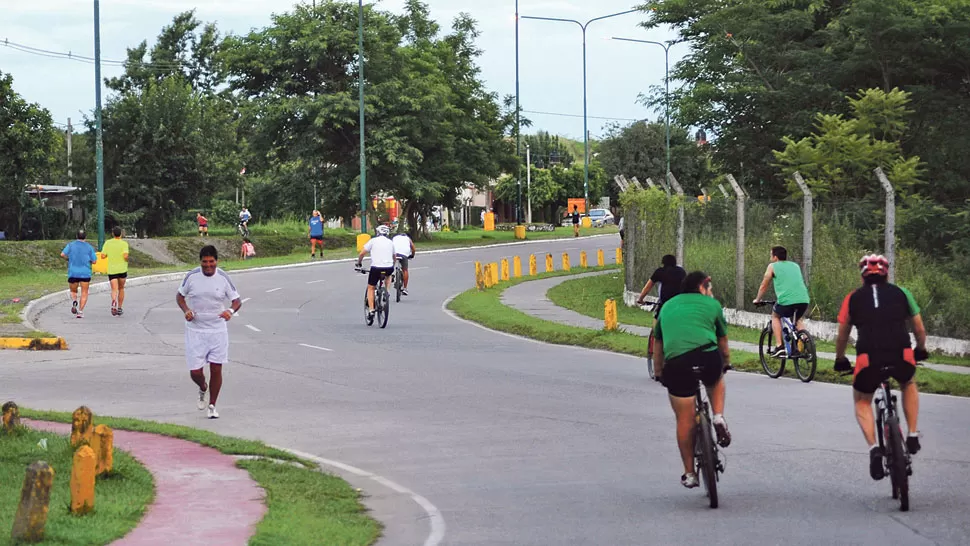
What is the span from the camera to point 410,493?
32.4 feet

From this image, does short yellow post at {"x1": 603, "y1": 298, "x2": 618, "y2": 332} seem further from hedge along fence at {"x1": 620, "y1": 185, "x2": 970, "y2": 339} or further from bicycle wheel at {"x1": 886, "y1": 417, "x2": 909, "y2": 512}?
bicycle wheel at {"x1": 886, "y1": 417, "x2": 909, "y2": 512}

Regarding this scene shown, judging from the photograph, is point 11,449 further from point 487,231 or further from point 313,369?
point 487,231

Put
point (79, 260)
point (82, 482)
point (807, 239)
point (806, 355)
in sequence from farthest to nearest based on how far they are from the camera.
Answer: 1. point (79, 260)
2. point (807, 239)
3. point (806, 355)
4. point (82, 482)

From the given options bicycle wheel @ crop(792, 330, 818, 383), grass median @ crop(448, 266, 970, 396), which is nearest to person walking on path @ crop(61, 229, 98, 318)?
grass median @ crop(448, 266, 970, 396)

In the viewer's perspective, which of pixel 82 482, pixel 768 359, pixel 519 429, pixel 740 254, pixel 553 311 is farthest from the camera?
pixel 553 311

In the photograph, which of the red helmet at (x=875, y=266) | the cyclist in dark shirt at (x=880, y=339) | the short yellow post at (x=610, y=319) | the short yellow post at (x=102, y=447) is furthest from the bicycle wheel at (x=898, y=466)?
the short yellow post at (x=610, y=319)

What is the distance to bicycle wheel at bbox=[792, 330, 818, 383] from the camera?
651 inches

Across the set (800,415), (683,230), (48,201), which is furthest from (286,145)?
(800,415)

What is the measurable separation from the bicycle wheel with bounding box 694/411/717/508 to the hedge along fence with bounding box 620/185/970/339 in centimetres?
1070

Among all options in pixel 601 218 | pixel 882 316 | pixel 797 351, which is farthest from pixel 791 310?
pixel 601 218

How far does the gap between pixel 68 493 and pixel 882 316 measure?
5639 mm

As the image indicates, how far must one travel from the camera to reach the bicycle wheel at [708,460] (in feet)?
29.5

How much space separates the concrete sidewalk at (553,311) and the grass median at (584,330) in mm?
301

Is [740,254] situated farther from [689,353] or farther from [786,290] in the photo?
[689,353]
